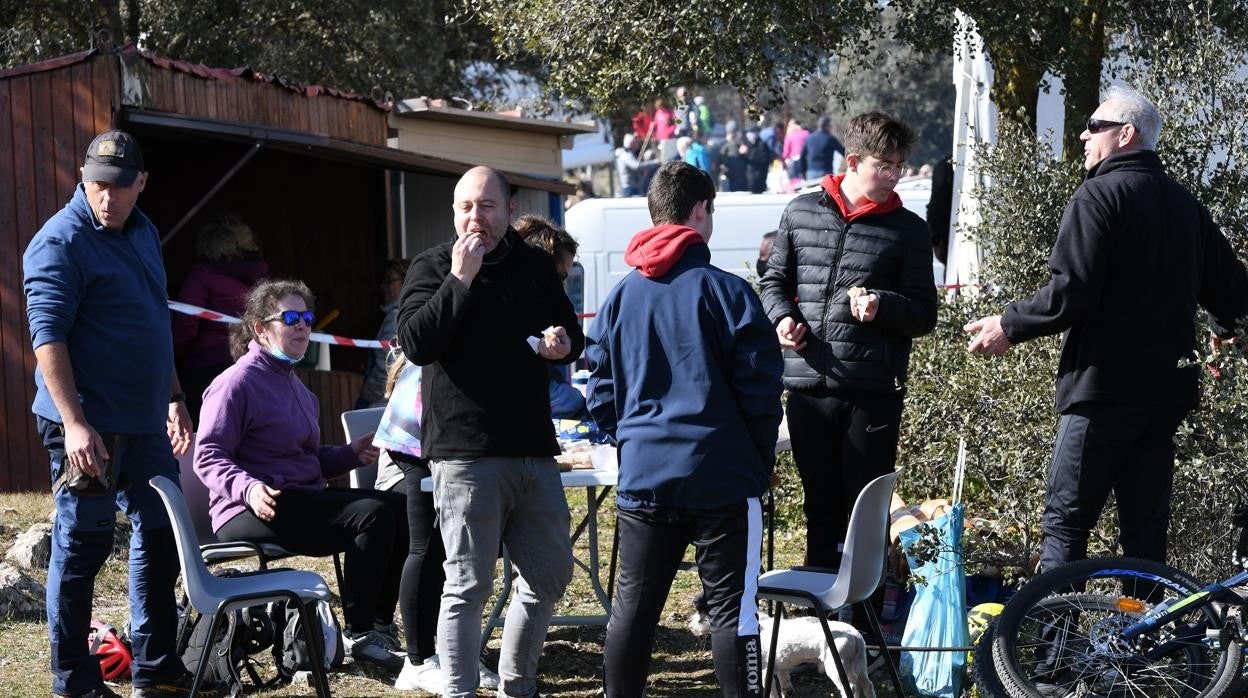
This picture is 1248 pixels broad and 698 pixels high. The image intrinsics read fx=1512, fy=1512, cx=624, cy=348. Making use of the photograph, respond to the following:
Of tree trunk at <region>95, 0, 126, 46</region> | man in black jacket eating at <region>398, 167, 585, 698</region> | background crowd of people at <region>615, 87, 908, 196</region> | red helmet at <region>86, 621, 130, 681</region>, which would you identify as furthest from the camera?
background crowd of people at <region>615, 87, 908, 196</region>

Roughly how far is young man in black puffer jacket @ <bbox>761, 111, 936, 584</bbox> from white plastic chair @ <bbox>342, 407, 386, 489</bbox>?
1835 mm

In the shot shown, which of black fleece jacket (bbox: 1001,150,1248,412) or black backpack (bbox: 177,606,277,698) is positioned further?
black backpack (bbox: 177,606,277,698)

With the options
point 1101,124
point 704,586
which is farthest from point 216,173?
point 704,586

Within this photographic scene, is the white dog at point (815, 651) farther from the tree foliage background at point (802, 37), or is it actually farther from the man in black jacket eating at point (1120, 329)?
the tree foliage background at point (802, 37)

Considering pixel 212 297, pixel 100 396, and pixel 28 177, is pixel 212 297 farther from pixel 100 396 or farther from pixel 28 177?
pixel 100 396

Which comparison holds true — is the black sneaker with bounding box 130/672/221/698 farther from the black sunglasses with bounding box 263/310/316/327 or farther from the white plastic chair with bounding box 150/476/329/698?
the black sunglasses with bounding box 263/310/316/327

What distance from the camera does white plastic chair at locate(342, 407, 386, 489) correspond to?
6031 millimetres

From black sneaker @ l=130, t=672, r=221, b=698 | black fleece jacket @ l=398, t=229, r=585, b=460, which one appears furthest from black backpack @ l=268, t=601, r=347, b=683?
black fleece jacket @ l=398, t=229, r=585, b=460

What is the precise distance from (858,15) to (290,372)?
422cm

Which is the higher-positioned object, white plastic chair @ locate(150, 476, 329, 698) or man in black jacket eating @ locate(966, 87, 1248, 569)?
man in black jacket eating @ locate(966, 87, 1248, 569)

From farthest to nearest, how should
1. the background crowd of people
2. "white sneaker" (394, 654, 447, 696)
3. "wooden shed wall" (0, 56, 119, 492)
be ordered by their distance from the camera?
1. the background crowd of people
2. "wooden shed wall" (0, 56, 119, 492)
3. "white sneaker" (394, 654, 447, 696)

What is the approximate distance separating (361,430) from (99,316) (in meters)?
1.61

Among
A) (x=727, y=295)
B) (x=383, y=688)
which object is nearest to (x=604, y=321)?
(x=727, y=295)

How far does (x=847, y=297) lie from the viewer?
199 inches
